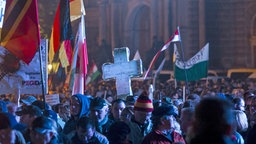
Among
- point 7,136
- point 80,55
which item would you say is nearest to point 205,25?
point 80,55

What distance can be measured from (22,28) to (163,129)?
3652mm

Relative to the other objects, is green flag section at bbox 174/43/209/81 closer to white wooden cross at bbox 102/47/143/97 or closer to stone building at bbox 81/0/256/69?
white wooden cross at bbox 102/47/143/97

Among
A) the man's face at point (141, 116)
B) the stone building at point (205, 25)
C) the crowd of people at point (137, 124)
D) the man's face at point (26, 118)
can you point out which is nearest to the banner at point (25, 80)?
the crowd of people at point (137, 124)

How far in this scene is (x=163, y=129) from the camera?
7098mm

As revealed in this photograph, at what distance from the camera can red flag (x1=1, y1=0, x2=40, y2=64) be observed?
9938 mm

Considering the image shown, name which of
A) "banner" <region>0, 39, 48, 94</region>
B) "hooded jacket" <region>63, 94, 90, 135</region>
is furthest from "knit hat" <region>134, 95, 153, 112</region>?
"banner" <region>0, 39, 48, 94</region>

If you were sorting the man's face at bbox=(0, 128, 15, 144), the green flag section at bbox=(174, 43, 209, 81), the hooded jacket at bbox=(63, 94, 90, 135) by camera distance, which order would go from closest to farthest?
the man's face at bbox=(0, 128, 15, 144) < the hooded jacket at bbox=(63, 94, 90, 135) < the green flag section at bbox=(174, 43, 209, 81)

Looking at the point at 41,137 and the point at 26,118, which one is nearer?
the point at 41,137

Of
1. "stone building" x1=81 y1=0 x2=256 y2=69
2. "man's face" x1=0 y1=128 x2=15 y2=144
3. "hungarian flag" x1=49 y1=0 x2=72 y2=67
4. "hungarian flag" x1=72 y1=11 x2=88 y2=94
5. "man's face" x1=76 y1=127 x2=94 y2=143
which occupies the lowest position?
"man's face" x1=76 y1=127 x2=94 y2=143

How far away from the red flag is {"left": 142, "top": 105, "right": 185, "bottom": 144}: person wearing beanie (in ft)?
10.3

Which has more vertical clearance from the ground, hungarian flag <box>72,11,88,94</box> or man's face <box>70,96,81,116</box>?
hungarian flag <box>72,11,88,94</box>

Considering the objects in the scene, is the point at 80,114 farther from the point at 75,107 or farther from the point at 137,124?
the point at 137,124

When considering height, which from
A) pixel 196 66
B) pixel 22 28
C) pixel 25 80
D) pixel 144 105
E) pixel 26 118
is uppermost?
pixel 22 28

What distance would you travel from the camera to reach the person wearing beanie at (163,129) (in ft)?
22.9
